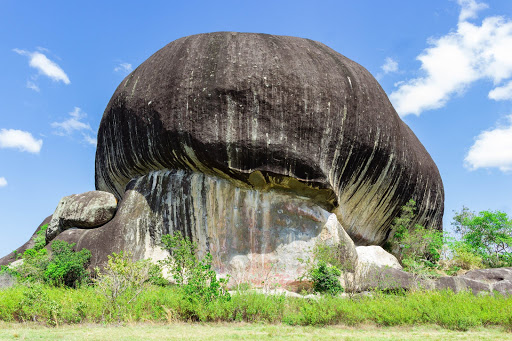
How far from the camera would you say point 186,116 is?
11.4 metres

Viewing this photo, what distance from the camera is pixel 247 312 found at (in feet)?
25.3

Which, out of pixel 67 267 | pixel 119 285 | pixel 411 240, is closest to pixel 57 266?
pixel 67 267

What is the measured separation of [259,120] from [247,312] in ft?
16.9

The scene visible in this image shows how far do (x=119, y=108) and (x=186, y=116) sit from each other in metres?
2.85

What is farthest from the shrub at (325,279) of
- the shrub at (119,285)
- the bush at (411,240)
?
the bush at (411,240)

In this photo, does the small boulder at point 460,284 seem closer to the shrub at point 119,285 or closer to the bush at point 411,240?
the bush at point 411,240

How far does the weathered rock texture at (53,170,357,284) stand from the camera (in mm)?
11406

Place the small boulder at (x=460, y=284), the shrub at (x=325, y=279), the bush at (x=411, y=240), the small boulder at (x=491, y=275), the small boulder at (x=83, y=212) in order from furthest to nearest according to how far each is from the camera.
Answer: the bush at (x=411, y=240) → the small boulder at (x=491, y=275) → the small boulder at (x=83, y=212) → the small boulder at (x=460, y=284) → the shrub at (x=325, y=279)

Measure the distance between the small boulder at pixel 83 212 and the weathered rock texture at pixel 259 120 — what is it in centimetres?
114

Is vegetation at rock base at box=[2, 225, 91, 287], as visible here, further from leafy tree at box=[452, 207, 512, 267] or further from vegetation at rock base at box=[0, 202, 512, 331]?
leafy tree at box=[452, 207, 512, 267]

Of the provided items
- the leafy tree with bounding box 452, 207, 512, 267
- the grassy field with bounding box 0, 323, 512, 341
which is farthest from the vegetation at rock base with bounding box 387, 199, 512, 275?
the grassy field with bounding box 0, 323, 512, 341

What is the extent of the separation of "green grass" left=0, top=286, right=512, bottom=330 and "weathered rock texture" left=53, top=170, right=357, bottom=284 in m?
3.32

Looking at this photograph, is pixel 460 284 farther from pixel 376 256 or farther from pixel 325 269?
pixel 325 269

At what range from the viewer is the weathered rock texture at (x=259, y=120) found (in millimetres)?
11234
